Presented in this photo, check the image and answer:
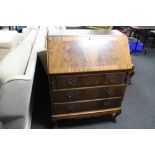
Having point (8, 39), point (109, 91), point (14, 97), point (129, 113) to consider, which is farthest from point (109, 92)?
point (8, 39)

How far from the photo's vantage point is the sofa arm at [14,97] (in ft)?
3.34

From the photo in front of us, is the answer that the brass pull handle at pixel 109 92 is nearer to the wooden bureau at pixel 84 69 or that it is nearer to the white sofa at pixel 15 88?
the wooden bureau at pixel 84 69

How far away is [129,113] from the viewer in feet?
6.22

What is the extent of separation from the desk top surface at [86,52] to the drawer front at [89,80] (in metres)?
0.06

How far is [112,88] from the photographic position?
1.49 metres

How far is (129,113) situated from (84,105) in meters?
0.67

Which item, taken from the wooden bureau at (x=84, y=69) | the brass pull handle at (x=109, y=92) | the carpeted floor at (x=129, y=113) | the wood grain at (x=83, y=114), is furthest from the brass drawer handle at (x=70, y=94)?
the carpeted floor at (x=129, y=113)

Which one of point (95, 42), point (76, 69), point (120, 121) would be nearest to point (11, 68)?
point (76, 69)

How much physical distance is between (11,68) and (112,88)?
2.84 ft

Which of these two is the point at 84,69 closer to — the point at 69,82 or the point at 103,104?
the point at 69,82

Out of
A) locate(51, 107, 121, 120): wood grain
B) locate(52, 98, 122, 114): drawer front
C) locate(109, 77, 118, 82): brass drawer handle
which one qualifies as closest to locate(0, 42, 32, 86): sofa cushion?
locate(52, 98, 122, 114): drawer front

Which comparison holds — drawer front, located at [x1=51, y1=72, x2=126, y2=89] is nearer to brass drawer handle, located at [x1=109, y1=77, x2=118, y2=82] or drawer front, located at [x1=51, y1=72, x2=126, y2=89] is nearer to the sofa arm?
brass drawer handle, located at [x1=109, y1=77, x2=118, y2=82]

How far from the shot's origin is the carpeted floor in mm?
1699
